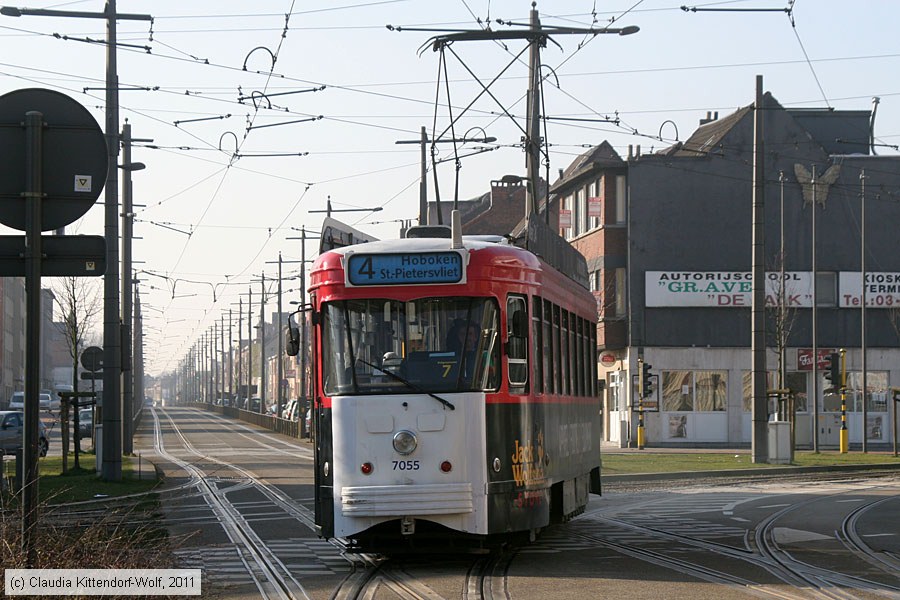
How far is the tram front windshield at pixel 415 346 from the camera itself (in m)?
12.7

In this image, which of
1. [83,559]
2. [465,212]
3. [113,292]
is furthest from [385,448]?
[465,212]

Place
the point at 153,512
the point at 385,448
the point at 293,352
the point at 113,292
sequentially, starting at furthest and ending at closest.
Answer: the point at 113,292, the point at 153,512, the point at 293,352, the point at 385,448

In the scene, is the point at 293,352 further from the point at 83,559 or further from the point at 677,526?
the point at 677,526

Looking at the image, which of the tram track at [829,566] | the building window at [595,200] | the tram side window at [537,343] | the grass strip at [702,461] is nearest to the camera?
the tram track at [829,566]

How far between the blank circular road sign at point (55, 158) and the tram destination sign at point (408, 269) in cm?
486

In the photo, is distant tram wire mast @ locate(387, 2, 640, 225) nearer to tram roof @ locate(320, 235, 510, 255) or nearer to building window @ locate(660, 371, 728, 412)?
tram roof @ locate(320, 235, 510, 255)

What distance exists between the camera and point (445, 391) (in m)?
12.7

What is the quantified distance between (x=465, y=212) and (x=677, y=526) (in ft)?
260

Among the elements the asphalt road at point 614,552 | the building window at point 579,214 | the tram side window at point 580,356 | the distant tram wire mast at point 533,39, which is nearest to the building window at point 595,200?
the building window at point 579,214

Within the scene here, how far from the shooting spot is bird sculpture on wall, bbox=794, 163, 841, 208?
5384 centimetres

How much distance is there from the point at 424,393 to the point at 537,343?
196cm

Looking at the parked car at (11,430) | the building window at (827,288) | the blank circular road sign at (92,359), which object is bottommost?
the parked car at (11,430)

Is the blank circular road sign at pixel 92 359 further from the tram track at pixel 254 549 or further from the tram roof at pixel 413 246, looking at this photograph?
the tram roof at pixel 413 246

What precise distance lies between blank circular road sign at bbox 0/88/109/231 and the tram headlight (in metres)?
4.92
